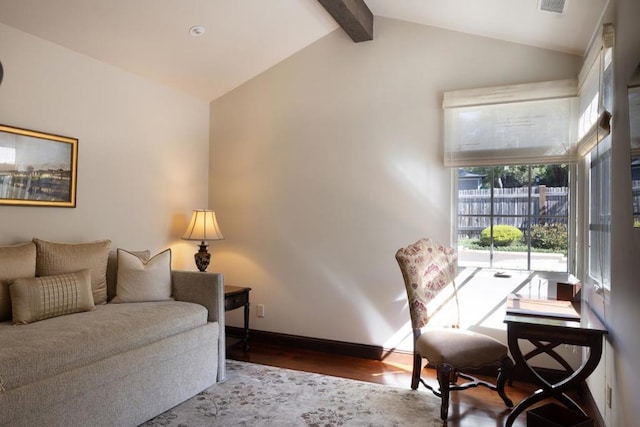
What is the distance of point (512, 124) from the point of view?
3.29 metres

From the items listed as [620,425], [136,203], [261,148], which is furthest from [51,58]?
[620,425]

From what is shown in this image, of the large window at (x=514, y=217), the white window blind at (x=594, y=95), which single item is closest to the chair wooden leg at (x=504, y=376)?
the large window at (x=514, y=217)

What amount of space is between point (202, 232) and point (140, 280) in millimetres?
879

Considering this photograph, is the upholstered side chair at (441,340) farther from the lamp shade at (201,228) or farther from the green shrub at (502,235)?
the lamp shade at (201,228)

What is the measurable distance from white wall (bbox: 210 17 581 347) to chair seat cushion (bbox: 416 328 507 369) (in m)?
0.89

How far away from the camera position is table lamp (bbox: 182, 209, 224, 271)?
154 inches

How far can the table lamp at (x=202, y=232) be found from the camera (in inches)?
154

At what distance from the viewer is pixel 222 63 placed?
395 cm

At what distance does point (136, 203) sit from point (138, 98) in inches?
35.9

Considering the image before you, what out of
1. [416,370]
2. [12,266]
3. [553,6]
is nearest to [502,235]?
[416,370]

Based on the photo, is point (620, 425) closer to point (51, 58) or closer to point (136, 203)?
point (136, 203)

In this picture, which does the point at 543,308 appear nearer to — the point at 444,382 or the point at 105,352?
the point at 444,382

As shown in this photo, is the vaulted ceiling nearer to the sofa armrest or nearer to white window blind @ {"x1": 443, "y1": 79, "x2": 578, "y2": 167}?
white window blind @ {"x1": 443, "y1": 79, "x2": 578, "y2": 167}

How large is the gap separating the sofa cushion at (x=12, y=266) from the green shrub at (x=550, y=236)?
347cm
